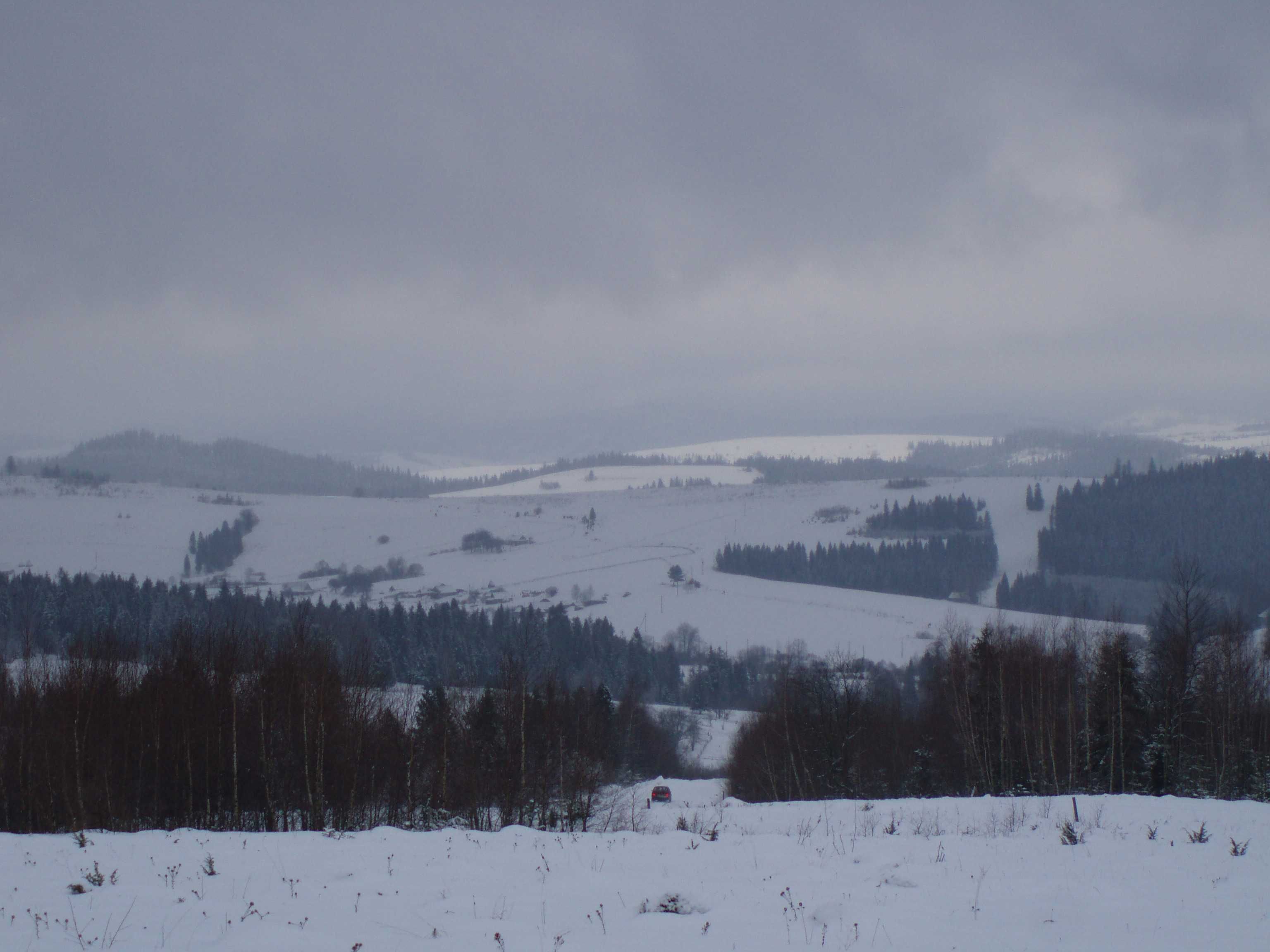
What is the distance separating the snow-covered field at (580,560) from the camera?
117 meters

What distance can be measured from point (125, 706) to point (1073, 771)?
38537mm

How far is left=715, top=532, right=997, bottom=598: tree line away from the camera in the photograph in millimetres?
156000

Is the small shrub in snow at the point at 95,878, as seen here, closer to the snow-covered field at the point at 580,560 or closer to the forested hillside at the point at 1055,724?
the forested hillside at the point at 1055,724

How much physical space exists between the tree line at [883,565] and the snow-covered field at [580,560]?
552cm

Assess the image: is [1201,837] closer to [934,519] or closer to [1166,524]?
[1166,524]

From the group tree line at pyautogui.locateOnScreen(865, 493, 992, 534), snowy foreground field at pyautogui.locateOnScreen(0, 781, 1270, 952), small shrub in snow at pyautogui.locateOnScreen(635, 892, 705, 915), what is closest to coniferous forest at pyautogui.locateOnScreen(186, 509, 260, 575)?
tree line at pyautogui.locateOnScreen(865, 493, 992, 534)

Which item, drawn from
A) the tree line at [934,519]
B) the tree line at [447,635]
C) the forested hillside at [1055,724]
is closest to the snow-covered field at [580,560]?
the tree line at [934,519]

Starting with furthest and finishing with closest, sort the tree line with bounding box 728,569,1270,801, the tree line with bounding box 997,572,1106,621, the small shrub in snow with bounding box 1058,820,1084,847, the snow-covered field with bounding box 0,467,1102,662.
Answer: the tree line with bounding box 997,572,1106,621, the snow-covered field with bounding box 0,467,1102,662, the tree line with bounding box 728,569,1270,801, the small shrub in snow with bounding box 1058,820,1084,847

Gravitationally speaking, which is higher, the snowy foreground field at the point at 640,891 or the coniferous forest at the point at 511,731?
the snowy foreground field at the point at 640,891

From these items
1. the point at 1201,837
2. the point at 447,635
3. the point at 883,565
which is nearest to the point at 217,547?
the point at 447,635

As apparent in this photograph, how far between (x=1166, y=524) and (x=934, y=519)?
43617 millimetres

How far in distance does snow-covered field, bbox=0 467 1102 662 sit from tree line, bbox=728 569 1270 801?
52.4 m

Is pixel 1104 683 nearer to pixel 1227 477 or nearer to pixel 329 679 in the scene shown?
pixel 329 679

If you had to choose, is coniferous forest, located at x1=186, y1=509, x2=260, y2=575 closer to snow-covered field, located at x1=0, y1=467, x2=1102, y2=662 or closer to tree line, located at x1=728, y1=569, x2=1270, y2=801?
snow-covered field, located at x1=0, y1=467, x2=1102, y2=662
